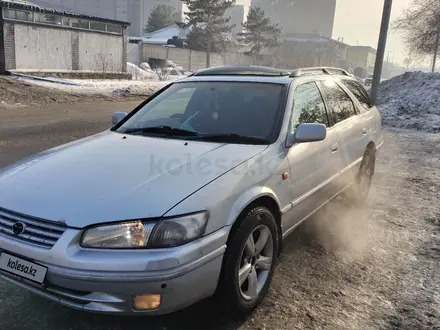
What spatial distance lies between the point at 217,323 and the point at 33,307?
1244 millimetres

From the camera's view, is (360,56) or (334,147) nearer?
(334,147)

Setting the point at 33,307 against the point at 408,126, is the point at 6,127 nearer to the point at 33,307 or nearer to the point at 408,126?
the point at 33,307

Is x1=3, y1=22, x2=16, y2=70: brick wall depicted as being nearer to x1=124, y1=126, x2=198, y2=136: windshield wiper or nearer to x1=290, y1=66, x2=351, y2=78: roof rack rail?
x1=290, y1=66, x2=351, y2=78: roof rack rail

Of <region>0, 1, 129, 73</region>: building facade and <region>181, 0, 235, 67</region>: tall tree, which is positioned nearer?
<region>0, 1, 129, 73</region>: building facade

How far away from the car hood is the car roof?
993mm

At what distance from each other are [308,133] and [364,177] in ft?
7.58

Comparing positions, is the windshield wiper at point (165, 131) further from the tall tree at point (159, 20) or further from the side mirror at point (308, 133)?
the tall tree at point (159, 20)

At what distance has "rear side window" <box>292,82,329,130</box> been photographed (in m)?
3.60

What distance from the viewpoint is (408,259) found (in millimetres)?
3717

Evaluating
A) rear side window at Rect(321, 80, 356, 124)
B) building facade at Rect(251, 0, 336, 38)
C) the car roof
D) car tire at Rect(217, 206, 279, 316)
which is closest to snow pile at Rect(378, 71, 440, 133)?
rear side window at Rect(321, 80, 356, 124)

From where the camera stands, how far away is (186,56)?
48250 millimetres

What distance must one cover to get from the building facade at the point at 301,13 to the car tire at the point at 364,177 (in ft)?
414

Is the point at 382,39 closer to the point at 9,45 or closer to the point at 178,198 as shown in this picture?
the point at 178,198

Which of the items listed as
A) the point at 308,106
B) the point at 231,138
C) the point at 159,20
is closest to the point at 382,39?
the point at 308,106
